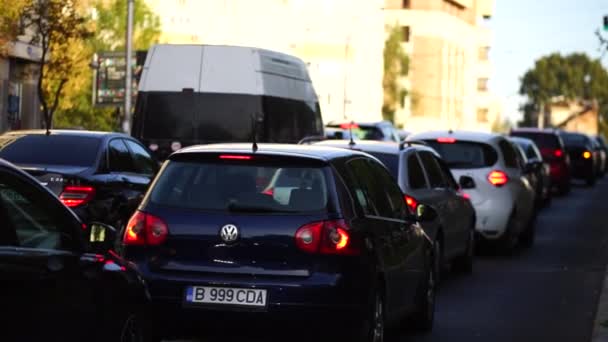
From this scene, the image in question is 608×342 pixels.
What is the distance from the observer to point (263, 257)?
32.4 feet

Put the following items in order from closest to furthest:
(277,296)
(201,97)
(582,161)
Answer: (277,296)
(201,97)
(582,161)

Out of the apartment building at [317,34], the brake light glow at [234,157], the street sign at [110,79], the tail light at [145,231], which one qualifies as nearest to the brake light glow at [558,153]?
the street sign at [110,79]

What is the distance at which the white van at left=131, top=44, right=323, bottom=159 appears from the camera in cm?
2433

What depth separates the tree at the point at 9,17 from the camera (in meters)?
36.4

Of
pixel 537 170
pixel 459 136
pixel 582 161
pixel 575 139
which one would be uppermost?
pixel 459 136

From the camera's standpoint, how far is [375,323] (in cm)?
1028

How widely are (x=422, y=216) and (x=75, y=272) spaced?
573cm

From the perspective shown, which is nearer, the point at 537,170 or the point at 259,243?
the point at 259,243

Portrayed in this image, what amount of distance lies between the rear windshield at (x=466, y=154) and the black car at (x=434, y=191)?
113 inches

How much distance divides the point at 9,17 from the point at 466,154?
17.9m

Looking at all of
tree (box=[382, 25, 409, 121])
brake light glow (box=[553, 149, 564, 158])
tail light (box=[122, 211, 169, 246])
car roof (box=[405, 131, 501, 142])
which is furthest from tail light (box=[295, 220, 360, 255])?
tree (box=[382, 25, 409, 121])

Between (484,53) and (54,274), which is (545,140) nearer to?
(54,274)

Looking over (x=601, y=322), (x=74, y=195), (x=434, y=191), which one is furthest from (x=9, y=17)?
(x=601, y=322)

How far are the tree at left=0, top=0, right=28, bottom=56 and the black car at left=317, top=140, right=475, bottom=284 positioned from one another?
20.4 meters
